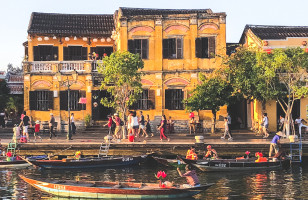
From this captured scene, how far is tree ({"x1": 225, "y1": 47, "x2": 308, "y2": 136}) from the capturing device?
36031 millimetres

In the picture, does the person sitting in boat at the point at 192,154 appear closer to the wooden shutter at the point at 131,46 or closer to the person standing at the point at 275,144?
the person standing at the point at 275,144

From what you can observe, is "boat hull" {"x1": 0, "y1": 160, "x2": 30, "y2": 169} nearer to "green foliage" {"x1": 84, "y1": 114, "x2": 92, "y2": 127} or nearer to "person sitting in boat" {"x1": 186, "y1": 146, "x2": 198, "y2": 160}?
"person sitting in boat" {"x1": 186, "y1": 146, "x2": 198, "y2": 160}

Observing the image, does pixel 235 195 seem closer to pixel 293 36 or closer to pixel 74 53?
pixel 293 36

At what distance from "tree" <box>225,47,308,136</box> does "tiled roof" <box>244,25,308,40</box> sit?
3.58 m

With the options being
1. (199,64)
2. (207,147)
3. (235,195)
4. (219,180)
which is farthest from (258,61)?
(235,195)

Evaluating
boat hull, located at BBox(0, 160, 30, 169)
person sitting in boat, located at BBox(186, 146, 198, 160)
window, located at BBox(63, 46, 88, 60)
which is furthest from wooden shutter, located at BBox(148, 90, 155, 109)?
boat hull, located at BBox(0, 160, 30, 169)

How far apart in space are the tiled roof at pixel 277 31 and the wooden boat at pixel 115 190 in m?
21.4

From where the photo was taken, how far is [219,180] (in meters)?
27.4

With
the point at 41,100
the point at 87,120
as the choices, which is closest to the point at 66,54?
the point at 41,100

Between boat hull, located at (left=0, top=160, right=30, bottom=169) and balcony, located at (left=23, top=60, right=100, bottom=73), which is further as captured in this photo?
balcony, located at (left=23, top=60, right=100, bottom=73)

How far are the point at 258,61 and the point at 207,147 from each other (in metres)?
8.88

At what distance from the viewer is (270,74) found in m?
36.2

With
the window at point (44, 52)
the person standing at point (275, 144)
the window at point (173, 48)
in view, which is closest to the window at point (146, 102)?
the window at point (173, 48)

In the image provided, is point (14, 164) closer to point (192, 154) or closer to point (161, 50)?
point (192, 154)
